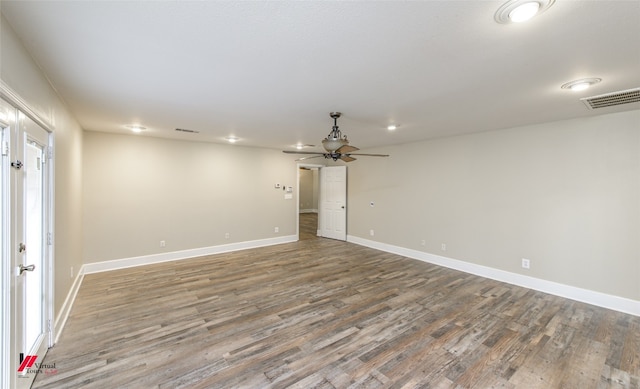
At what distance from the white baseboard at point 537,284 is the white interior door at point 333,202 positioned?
1873mm

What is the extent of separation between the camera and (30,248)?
2.16 meters

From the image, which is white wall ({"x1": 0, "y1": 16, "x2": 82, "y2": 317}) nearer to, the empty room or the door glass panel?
the empty room

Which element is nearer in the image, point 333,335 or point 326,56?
point 326,56

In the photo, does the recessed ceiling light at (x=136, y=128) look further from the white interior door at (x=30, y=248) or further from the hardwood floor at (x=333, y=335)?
the hardwood floor at (x=333, y=335)

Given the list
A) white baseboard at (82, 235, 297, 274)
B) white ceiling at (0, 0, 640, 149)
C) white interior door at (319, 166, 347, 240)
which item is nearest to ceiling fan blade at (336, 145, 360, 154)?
white ceiling at (0, 0, 640, 149)

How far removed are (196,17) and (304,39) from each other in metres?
0.64

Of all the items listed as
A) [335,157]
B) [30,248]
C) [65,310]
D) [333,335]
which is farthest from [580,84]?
[65,310]

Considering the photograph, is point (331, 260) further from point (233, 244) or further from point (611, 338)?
point (611, 338)

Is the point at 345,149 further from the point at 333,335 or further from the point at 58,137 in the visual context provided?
the point at 58,137

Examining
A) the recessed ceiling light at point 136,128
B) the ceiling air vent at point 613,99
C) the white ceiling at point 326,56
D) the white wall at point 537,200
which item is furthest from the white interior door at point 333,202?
the ceiling air vent at point 613,99

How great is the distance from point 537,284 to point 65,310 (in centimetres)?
636

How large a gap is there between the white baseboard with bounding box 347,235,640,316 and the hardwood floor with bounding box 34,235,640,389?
0.50 ft

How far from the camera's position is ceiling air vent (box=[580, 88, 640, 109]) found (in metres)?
2.72

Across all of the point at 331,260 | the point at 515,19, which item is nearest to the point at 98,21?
the point at 515,19
